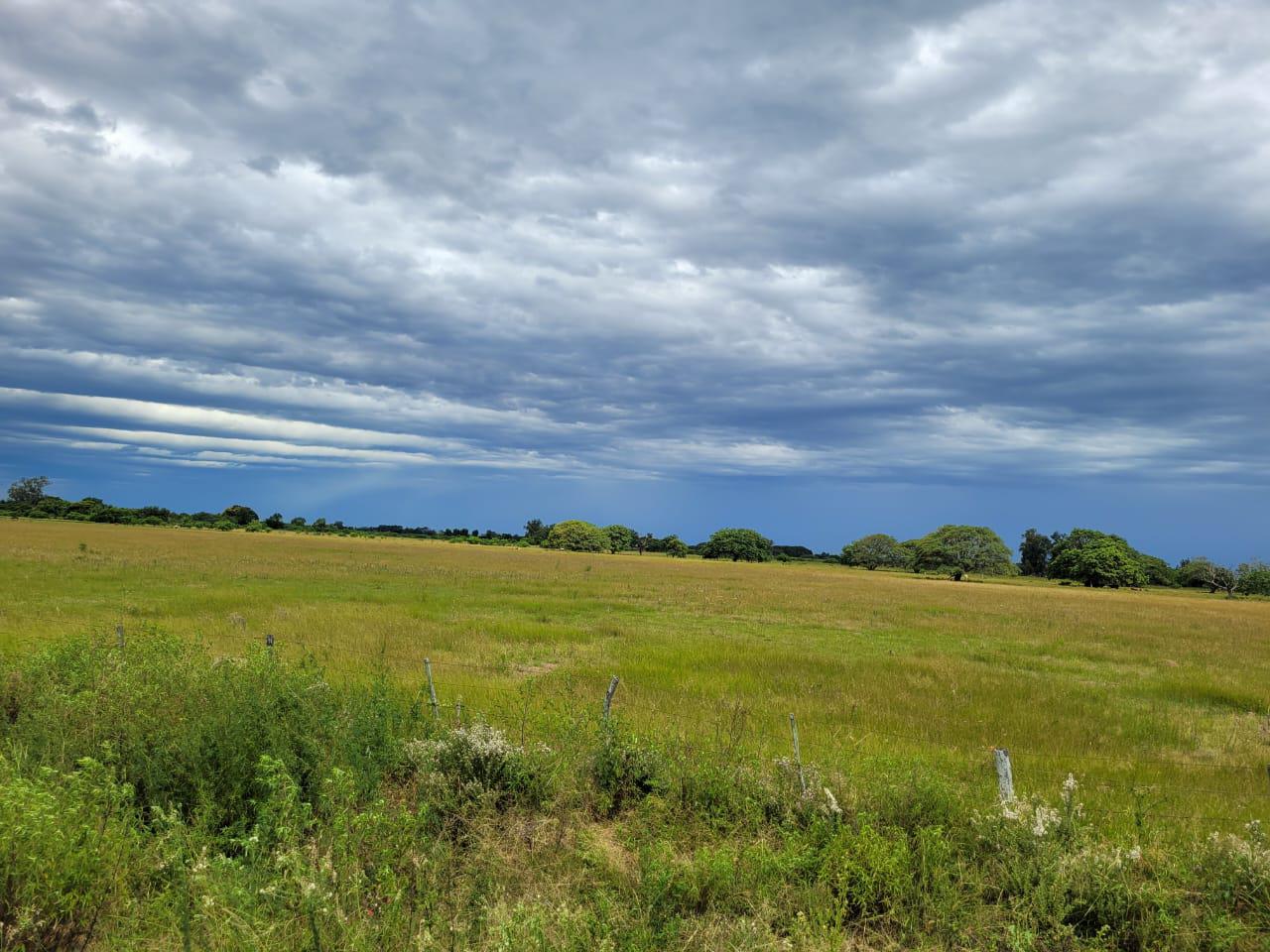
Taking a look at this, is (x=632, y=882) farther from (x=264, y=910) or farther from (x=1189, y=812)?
(x=1189, y=812)

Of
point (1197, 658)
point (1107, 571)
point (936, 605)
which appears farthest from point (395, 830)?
point (1107, 571)

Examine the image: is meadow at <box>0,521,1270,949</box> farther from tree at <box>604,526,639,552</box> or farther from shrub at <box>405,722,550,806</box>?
tree at <box>604,526,639,552</box>

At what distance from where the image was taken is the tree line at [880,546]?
104 m

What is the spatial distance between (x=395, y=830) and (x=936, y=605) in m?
40.8

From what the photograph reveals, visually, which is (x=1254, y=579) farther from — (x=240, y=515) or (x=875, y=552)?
(x=240, y=515)

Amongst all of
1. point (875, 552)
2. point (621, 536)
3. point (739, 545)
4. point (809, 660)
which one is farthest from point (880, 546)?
point (809, 660)

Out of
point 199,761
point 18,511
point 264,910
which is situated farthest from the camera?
point 18,511

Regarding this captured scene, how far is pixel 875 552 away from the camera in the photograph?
146875 mm

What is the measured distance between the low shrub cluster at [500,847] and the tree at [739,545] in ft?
443

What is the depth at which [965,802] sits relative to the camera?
8.21 metres

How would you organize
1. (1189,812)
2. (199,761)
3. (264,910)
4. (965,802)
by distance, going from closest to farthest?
(264,910), (199,761), (965,802), (1189,812)

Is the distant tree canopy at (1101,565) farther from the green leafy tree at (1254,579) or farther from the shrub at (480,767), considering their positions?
the shrub at (480,767)

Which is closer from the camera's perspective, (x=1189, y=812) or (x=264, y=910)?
(x=264, y=910)

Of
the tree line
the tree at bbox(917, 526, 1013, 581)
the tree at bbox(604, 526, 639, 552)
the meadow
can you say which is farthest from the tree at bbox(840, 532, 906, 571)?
the meadow
